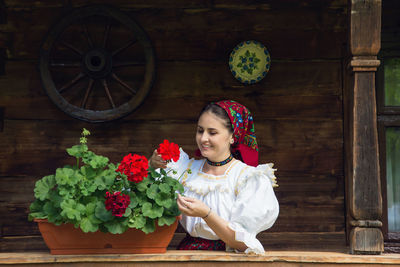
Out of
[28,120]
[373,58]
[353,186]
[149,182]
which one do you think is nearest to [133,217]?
[149,182]

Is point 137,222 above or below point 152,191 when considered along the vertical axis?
below

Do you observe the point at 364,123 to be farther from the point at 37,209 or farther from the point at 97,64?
the point at 97,64

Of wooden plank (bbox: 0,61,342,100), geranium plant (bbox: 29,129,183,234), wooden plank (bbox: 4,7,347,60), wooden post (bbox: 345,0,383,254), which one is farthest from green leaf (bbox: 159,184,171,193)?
wooden plank (bbox: 4,7,347,60)

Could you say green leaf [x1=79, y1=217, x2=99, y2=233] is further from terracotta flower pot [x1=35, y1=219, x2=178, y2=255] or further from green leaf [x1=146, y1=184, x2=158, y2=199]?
green leaf [x1=146, y1=184, x2=158, y2=199]

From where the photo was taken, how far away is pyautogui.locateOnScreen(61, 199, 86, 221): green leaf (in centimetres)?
272

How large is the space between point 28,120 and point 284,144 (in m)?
2.06

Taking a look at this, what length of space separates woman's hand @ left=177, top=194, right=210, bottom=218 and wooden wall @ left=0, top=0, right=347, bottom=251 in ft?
4.75

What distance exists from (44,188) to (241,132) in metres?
1.19

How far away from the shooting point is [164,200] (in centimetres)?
286

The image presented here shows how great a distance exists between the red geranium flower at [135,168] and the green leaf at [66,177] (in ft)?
0.78

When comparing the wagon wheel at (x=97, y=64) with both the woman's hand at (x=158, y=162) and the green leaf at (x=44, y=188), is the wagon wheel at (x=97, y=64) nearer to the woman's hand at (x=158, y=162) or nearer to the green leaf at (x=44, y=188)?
the woman's hand at (x=158, y=162)

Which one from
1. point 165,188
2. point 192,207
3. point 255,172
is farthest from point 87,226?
point 255,172

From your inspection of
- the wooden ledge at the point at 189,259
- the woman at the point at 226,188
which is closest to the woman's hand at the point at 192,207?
the woman at the point at 226,188

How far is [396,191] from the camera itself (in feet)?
14.4
